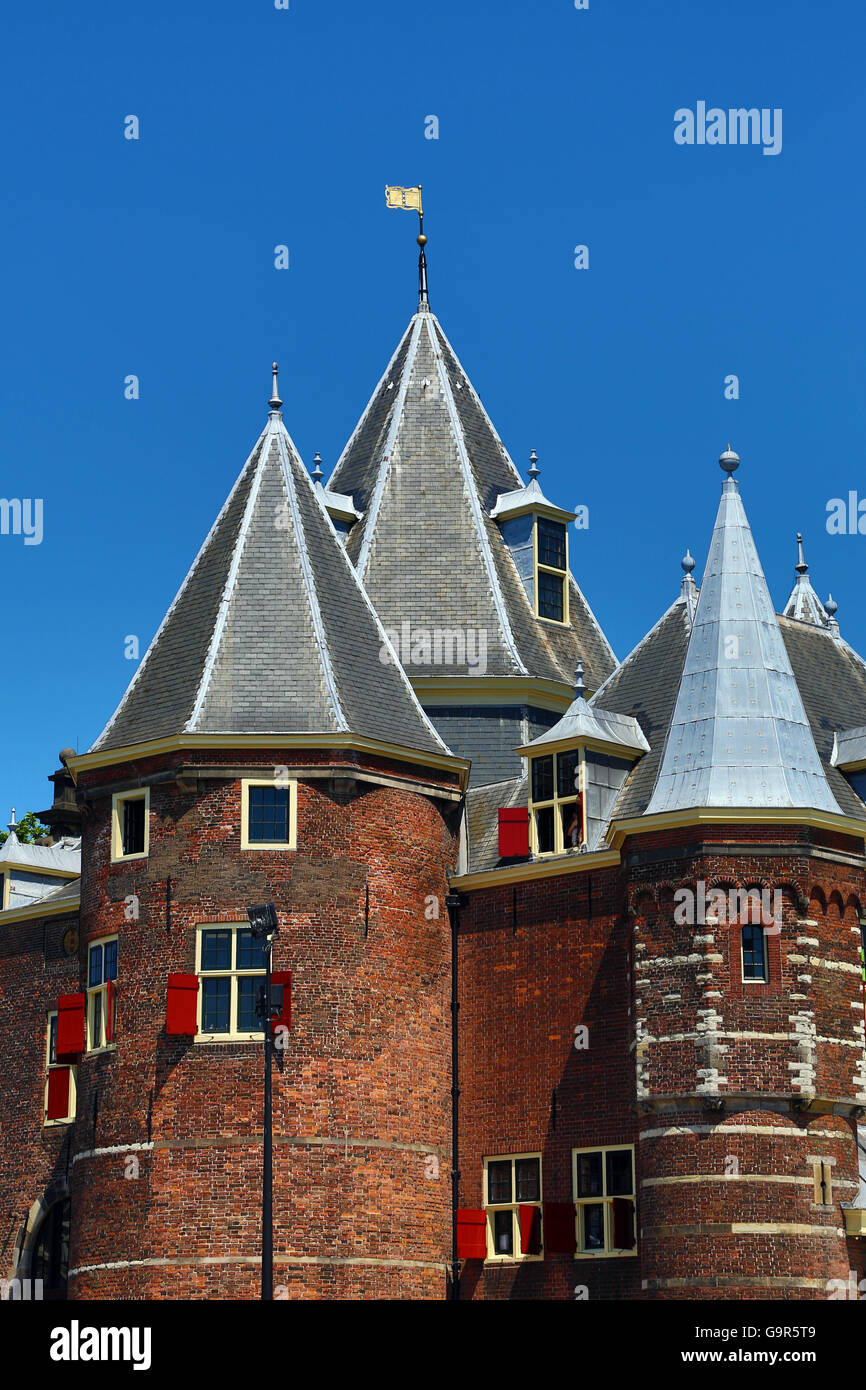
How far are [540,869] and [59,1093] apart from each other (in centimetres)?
1120

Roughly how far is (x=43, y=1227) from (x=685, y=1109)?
15.9 metres

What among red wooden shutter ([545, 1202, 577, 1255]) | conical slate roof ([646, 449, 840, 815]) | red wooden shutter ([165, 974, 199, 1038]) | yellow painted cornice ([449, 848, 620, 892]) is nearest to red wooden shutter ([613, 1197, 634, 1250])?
red wooden shutter ([545, 1202, 577, 1255])

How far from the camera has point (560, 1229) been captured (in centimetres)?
3325

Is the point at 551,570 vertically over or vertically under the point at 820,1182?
over

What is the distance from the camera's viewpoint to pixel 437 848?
36438mm

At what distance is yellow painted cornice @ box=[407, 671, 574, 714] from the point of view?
40.3m

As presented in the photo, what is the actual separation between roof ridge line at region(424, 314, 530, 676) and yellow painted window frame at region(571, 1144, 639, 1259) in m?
10.9

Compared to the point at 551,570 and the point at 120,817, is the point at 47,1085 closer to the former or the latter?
the point at 120,817

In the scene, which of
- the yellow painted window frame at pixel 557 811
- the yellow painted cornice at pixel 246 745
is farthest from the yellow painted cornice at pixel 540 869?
the yellow painted cornice at pixel 246 745

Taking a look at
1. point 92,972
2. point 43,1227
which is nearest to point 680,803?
point 92,972

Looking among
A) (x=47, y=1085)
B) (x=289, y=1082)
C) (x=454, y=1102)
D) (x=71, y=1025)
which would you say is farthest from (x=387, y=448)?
(x=289, y=1082)

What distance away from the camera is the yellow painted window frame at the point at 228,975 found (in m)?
33.4

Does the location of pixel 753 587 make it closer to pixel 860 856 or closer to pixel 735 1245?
pixel 860 856

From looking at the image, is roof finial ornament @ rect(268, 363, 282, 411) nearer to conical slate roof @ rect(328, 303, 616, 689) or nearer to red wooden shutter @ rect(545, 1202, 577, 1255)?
conical slate roof @ rect(328, 303, 616, 689)
